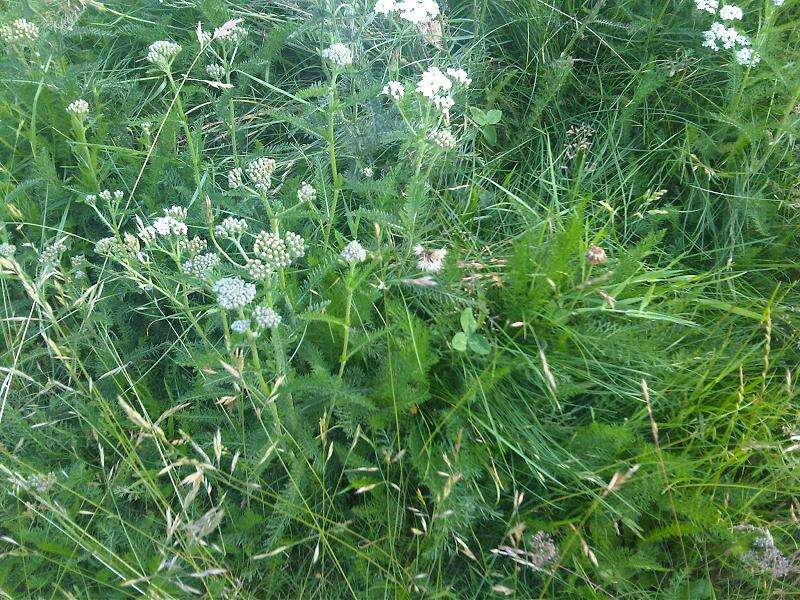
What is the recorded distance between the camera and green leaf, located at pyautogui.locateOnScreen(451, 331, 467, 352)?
188 centimetres

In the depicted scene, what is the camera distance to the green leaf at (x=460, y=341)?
1.88m

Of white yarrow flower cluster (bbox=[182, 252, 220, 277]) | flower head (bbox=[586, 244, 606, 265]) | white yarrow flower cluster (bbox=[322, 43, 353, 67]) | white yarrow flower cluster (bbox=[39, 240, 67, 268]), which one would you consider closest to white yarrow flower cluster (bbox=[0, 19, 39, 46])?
white yarrow flower cluster (bbox=[39, 240, 67, 268])

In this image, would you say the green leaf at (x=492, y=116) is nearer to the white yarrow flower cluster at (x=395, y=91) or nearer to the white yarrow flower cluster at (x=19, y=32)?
the white yarrow flower cluster at (x=395, y=91)

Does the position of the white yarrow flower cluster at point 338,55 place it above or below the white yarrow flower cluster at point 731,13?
below

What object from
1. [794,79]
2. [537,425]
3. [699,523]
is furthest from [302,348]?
[794,79]

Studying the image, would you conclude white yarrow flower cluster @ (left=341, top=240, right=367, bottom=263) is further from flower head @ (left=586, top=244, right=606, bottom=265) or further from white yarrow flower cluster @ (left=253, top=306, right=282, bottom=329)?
flower head @ (left=586, top=244, right=606, bottom=265)

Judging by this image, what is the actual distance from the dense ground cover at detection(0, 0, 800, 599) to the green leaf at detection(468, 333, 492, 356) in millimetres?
10

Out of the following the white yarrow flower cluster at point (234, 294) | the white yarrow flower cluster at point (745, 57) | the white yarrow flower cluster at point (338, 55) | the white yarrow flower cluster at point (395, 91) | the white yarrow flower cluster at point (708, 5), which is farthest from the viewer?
the white yarrow flower cluster at point (708, 5)

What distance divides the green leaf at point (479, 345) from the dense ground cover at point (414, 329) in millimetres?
10

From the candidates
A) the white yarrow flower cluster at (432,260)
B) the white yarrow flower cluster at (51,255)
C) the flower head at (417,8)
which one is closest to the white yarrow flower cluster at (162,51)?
the white yarrow flower cluster at (51,255)

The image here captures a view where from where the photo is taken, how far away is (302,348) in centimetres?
197

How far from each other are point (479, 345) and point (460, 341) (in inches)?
2.6

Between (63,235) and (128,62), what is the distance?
1.14m

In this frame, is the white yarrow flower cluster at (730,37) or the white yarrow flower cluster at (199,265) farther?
the white yarrow flower cluster at (730,37)
